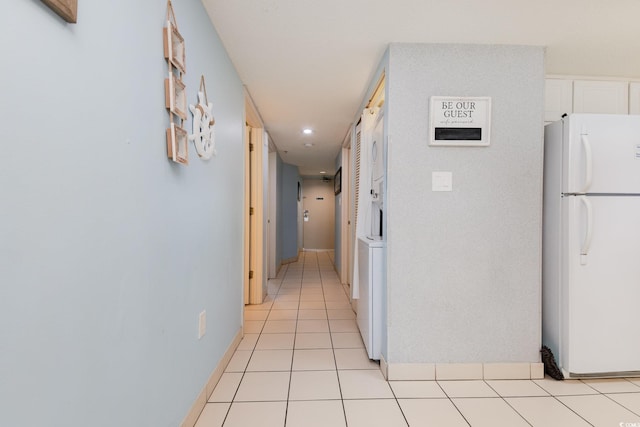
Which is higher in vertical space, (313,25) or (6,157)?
(313,25)

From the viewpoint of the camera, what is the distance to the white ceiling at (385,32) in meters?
1.68

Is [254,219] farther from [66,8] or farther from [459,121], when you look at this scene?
[66,8]

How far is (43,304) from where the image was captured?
709 millimetres

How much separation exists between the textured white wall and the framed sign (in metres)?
0.05

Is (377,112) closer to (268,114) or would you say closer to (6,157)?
(268,114)

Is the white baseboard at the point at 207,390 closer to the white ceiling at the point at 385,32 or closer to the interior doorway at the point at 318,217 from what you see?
the white ceiling at the point at 385,32

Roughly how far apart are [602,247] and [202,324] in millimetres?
2526

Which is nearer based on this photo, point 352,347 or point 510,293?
point 510,293

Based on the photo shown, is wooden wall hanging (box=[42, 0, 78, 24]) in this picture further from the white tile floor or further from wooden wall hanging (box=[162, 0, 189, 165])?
the white tile floor

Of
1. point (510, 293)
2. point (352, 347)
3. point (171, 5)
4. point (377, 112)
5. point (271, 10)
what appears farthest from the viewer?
point (377, 112)

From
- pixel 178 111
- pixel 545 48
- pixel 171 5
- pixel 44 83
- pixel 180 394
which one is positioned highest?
pixel 545 48

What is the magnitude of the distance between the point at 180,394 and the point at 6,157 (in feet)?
4.18

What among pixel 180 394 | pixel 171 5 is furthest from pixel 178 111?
pixel 180 394

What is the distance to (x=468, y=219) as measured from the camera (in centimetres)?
206
